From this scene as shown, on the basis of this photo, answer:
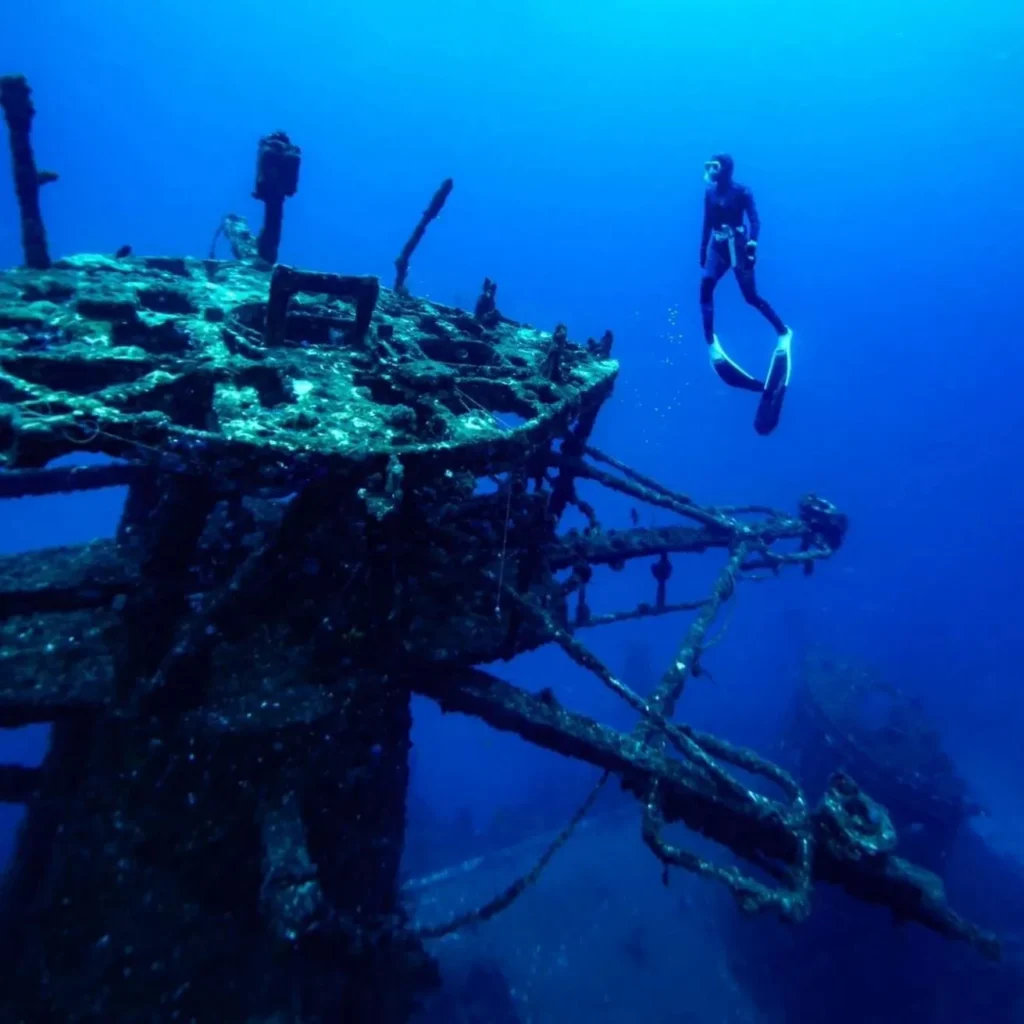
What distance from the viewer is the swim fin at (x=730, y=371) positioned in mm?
8555

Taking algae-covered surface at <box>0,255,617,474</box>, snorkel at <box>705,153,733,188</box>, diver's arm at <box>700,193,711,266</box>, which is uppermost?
snorkel at <box>705,153,733,188</box>

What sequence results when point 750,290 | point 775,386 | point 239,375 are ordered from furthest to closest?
point 750,290
point 775,386
point 239,375

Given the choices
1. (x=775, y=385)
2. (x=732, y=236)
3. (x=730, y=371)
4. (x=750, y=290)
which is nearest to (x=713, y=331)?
(x=750, y=290)

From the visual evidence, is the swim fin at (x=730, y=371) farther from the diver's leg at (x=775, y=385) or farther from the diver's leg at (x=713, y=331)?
the diver's leg at (x=775, y=385)

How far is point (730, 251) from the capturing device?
363 inches

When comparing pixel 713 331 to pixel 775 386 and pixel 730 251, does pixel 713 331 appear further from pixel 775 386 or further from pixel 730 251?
pixel 775 386

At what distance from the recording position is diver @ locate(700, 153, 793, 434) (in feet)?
28.9

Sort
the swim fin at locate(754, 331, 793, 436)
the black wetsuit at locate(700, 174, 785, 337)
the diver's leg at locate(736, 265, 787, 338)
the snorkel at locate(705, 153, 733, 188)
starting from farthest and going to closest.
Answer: the snorkel at locate(705, 153, 733, 188) → the black wetsuit at locate(700, 174, 785, 337) → the diver's leg at locate(736, 265, 787, 338) → the swim fin at locate(754, 331, 793, 436)

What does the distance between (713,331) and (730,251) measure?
3.36ft

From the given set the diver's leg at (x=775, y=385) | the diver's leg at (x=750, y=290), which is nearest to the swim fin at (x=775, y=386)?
the diver's leg at (x=775, y=385)

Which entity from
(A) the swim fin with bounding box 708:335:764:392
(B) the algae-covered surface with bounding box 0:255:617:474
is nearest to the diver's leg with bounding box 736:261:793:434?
(A) the swim fin with bounding box 708:335:764:392

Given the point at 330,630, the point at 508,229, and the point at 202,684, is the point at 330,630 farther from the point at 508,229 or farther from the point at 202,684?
the point at 508,229

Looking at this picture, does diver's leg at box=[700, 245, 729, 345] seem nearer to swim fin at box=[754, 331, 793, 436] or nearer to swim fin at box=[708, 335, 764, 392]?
swim fin at box=[708, 335, 764, 392]

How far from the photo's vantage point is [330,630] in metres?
4.33
